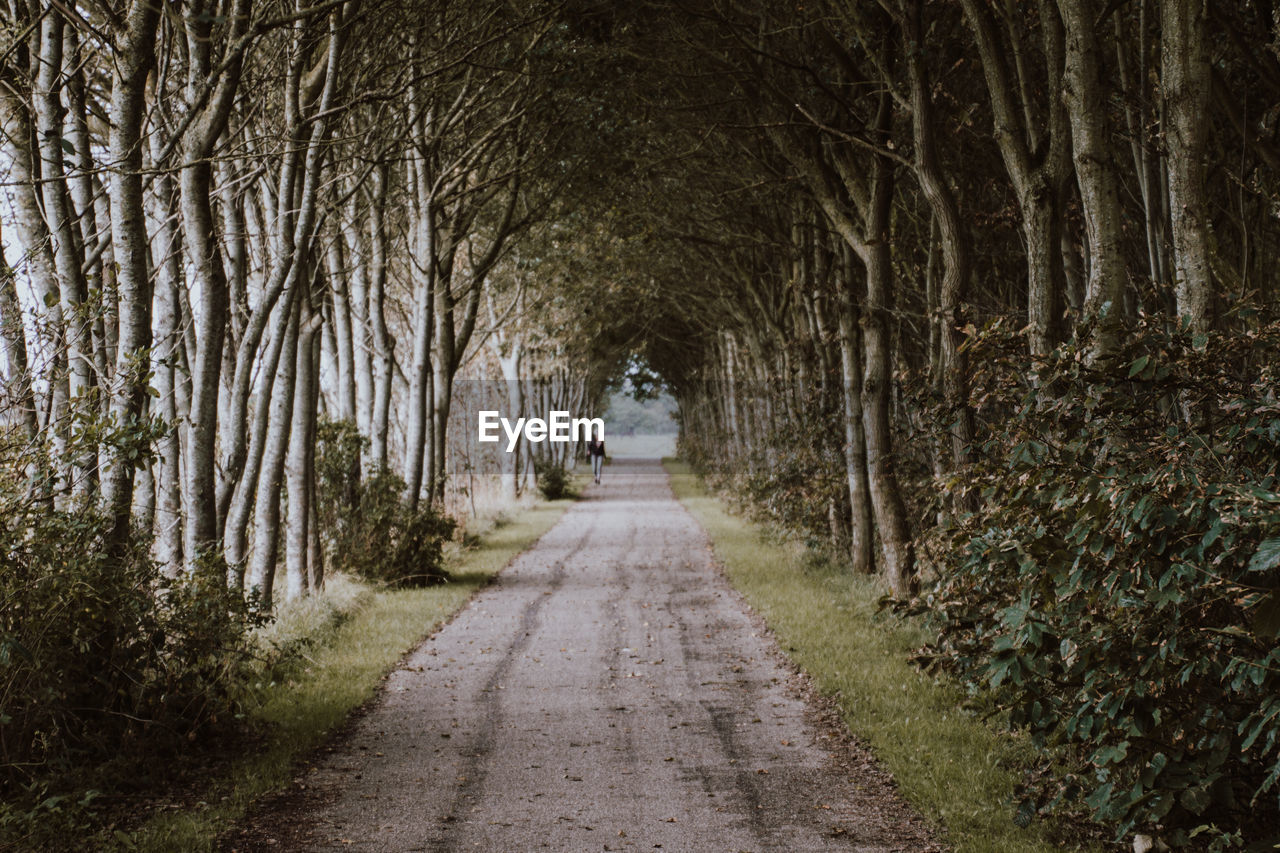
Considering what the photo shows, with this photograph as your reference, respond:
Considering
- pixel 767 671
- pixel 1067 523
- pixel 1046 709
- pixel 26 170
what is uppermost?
pixel 26 170

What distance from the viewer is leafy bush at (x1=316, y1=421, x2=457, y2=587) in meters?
14.6

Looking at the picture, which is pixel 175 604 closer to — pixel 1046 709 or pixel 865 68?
pixel 1046 709

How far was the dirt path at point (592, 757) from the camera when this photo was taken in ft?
Result: 18.0

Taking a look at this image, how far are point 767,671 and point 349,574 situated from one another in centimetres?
726

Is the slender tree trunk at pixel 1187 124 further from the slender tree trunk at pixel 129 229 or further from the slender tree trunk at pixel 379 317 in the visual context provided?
the slender tree trunk at pixel 379 317

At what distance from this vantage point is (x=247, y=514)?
1064 cm

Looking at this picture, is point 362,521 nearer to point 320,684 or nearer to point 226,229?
point 226,229

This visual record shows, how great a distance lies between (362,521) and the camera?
1489cm

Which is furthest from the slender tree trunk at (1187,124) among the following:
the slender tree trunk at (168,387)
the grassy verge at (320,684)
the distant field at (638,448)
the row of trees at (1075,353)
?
the distant field at (638,448)

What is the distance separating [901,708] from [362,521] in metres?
9.19

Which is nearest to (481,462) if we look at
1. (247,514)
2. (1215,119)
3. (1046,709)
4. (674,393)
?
(247,514)

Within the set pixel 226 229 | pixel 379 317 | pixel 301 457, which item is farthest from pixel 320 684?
pixel 379 317

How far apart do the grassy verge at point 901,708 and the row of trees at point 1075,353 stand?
40 cm

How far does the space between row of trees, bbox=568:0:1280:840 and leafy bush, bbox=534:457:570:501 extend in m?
21.6
